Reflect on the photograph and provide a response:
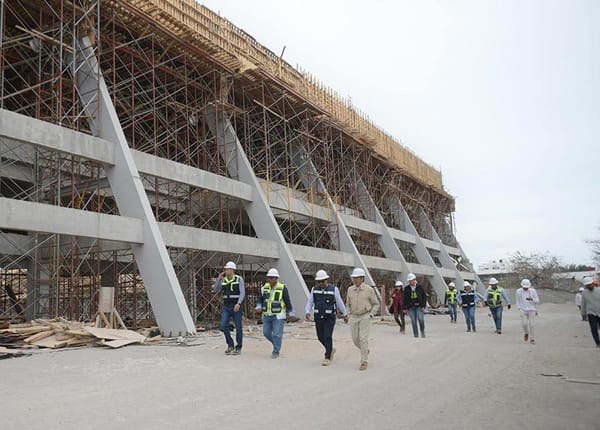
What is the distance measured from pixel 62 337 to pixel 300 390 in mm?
7168

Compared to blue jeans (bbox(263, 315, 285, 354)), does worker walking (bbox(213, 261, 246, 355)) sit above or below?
above

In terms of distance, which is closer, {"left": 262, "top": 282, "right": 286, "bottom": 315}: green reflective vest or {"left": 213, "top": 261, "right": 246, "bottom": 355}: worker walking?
{"left": 262, "top": 282, "right": 286, "bottom": 315}: green reflective vest

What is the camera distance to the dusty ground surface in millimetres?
4707

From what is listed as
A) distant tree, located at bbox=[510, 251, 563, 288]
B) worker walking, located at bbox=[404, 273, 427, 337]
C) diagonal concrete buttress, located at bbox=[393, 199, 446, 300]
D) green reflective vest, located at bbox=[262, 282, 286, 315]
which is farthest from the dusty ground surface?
distant tree, located at bbox=[510, 251, 563, 288]

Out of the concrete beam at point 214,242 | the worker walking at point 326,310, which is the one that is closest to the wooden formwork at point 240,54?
the concrete beam at point 214,242

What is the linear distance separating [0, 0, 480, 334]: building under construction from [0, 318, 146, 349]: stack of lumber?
2.28m

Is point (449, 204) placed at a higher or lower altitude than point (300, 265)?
higher

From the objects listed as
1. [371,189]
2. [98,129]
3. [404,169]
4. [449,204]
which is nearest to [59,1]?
[98,129]

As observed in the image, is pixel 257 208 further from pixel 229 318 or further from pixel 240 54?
pixel 229 318

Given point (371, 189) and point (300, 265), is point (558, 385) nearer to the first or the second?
point (300, 265)

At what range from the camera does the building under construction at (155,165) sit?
14.4 meters

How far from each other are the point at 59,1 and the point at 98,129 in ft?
13.0

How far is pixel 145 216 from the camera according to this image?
14508mm

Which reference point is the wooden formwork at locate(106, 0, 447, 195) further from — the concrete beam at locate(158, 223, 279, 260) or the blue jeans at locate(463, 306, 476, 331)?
the blue jeans at locate(463, 306, 476, 331)
